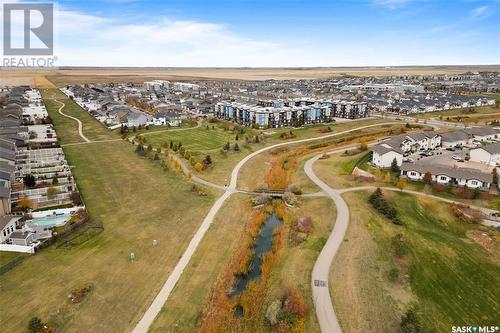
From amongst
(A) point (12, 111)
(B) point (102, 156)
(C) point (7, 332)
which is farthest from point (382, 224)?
(A) point (12, 111)

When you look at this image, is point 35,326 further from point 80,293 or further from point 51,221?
point 51,221

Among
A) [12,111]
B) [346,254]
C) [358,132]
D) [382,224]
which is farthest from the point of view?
[12,111]

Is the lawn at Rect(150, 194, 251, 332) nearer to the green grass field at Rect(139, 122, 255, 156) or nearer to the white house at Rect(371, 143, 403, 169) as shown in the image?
the white house at Rect(371, 143, 403, 169)

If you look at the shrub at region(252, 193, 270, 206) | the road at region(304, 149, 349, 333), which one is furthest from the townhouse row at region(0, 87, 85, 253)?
the road at region(304, 149, 349, 333)

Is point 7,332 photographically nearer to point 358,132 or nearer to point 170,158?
point 170,158

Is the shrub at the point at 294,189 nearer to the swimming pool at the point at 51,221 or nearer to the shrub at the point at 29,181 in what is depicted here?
the swimming pool at the point at 51,221

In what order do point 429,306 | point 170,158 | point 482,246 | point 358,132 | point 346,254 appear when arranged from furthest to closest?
point 358,132 → point 170,158 → point 482,246 → point 346,254 → point 429,306

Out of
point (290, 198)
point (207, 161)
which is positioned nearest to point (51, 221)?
point (207, 161)
